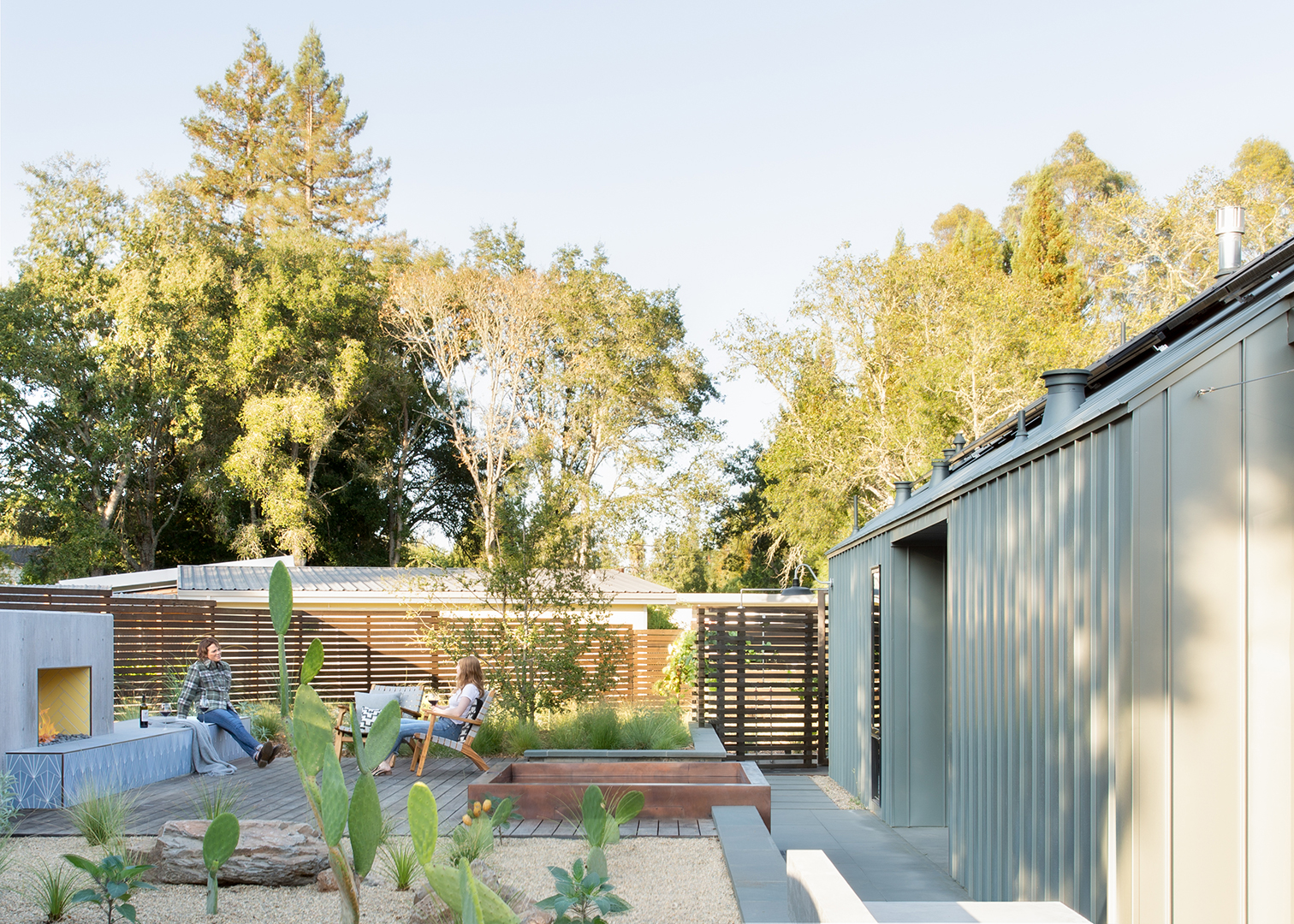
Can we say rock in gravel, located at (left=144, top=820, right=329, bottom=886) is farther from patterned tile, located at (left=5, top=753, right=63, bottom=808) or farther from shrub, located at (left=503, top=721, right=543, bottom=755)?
shrub, located at (left=503, top=721, right=543, bottom=755)

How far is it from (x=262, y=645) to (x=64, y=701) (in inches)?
236

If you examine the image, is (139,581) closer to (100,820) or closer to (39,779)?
(39,779)

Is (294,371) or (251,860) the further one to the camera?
(294,371)

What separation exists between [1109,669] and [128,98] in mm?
23802

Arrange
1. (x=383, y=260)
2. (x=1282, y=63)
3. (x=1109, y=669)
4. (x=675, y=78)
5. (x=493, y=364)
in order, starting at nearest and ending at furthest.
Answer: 1. (x=1109, y=669)
2. (x=675, y=78)
3. (x=1282, y=63)
4. (x=493, y=364)
5. (x=383, y=260)

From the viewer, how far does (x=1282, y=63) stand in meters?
21.2

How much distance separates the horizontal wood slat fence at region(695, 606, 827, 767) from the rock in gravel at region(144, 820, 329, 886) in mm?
7369

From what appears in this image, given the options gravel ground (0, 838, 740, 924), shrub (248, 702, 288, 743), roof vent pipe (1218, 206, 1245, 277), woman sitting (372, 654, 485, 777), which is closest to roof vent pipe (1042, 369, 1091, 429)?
roof vent pipe (1218, 206, 1245, 277)

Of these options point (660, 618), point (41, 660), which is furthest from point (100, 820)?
point (660, 618)

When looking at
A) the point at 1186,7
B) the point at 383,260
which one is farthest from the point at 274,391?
the point at 1186,7

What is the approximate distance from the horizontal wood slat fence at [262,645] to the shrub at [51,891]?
6509 mm

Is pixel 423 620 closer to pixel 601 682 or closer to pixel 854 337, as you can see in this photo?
pixel 601 682

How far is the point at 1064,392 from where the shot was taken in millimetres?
4887

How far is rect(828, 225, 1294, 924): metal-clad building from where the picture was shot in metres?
3.16
